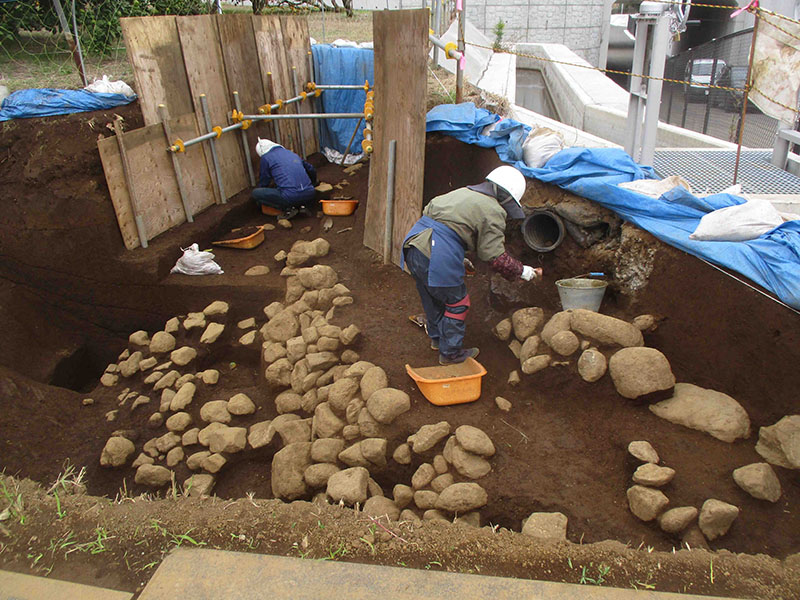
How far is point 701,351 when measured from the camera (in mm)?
3494

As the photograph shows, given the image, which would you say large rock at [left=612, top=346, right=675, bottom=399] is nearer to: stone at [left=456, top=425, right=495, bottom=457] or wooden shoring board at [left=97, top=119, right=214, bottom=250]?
stone at [left=456, top=425, right=495, bottom=457]

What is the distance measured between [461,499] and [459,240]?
1.61 meters

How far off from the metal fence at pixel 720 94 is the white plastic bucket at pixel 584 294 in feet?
16.5

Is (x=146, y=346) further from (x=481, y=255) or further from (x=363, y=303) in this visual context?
(x=481, y=255)

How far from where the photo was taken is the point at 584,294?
12.8 ft

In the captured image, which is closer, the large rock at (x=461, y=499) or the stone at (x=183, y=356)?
the large rock at (x=461, y=499)

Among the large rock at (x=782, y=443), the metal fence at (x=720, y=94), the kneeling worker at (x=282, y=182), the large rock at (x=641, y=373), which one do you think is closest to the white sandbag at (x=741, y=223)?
the large rock at (x=641, y=373)

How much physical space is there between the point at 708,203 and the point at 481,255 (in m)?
1.73

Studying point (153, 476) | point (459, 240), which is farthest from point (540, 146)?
point (153, 476)

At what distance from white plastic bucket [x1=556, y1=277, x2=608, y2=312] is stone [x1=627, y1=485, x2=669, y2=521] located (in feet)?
4.75

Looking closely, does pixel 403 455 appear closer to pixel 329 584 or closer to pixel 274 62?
pixel 329 584

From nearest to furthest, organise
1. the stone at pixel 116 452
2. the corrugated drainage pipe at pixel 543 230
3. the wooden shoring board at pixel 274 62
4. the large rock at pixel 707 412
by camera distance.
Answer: the large rock at pixel 707 412 < the stone at pixel 116 452 < the corrugated drainage pipe at pixel 543 230 < the wooden shoring board at pixel 274 62

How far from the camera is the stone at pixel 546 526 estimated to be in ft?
8.66

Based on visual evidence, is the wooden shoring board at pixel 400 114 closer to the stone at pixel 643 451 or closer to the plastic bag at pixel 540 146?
the plastic bag at pixel 540 146
